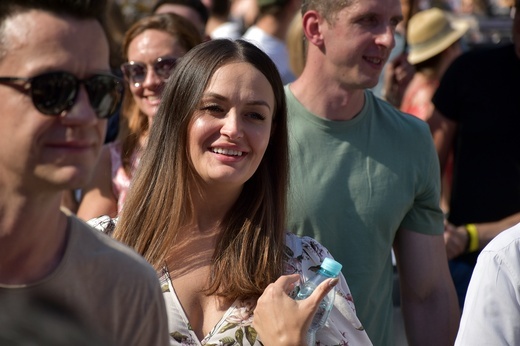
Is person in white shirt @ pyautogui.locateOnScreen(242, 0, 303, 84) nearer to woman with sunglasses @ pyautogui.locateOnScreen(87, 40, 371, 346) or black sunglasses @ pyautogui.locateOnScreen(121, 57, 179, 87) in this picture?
black sunglasses @ pyautogui.locateOnScreen(121, 57, 179, 87)

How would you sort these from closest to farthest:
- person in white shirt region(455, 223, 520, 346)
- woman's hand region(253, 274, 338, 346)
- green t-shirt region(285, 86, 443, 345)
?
person in white shirt region(455, 223, 520, 346) → woman's hand region(253, 274, 338, 346) → green t-shirt region(285, 86, 443, 345)

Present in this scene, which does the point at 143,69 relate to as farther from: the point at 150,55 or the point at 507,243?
the point at 507,243

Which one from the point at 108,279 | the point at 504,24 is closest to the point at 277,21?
the point at 504,24

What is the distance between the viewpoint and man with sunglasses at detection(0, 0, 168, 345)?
1.87 metres

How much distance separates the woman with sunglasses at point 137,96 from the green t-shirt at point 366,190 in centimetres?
85

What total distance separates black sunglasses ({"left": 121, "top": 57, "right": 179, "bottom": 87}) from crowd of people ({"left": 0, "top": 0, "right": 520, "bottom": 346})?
0.05 feet

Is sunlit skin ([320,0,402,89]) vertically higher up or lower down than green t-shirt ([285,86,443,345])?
higher up

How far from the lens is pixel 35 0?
190cm

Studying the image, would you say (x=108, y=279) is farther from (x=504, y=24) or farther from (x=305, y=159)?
(x=504, y=24)

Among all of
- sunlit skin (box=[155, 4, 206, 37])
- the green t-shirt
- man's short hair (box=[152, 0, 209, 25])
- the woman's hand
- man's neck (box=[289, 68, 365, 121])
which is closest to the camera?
the woman's hand

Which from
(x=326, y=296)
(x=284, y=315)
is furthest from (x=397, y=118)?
(x=284, y=315)

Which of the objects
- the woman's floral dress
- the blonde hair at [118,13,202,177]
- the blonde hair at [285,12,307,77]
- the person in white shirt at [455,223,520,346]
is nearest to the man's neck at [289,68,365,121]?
the woman's floral dress

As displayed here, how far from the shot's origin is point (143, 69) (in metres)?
4.95

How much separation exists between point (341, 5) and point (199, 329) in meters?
1.80
